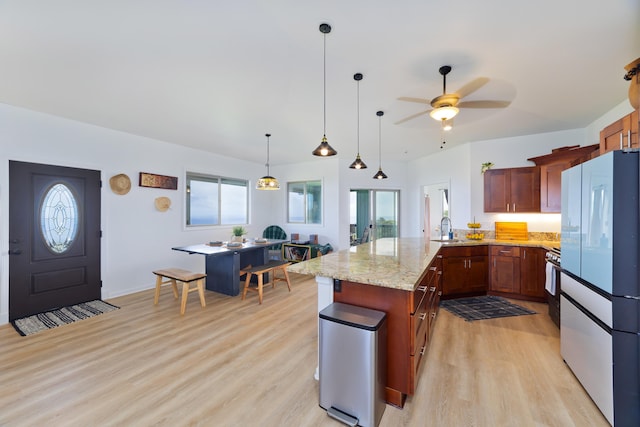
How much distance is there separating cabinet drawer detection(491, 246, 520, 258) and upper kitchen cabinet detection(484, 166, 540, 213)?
713 mm

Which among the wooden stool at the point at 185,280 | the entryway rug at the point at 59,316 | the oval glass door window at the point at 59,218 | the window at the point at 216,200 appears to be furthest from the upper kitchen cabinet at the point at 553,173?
the oval glass door window at the point at 59,218

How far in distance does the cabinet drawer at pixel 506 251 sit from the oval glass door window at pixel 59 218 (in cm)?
642

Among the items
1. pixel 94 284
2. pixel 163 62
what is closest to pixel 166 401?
Answer: pixel 163 62

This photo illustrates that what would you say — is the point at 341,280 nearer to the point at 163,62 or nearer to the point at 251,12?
the point at 251,12

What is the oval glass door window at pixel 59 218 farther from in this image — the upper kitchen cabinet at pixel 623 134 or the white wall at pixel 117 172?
the upper kitchen cabinet at pixel 623 134

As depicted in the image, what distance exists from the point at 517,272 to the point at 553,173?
1.62 m

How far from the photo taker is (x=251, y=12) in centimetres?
183

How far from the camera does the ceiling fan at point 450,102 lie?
2461 mm

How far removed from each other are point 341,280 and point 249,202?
5.42m

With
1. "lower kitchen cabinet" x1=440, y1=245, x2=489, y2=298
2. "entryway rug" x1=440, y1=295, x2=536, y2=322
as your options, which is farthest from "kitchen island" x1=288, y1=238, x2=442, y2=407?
"lower kitchen cabinet" x1=440, y1=245, x2=489, y2=298

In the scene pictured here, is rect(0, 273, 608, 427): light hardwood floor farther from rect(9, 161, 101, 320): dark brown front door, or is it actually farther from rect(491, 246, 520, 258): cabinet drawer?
rect(491, 246, 520, 258): cabinet drawer

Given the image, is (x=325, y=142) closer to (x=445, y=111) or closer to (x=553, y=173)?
(x=445, y=111)

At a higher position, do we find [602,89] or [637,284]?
[602,89]

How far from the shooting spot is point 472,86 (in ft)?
9.40
